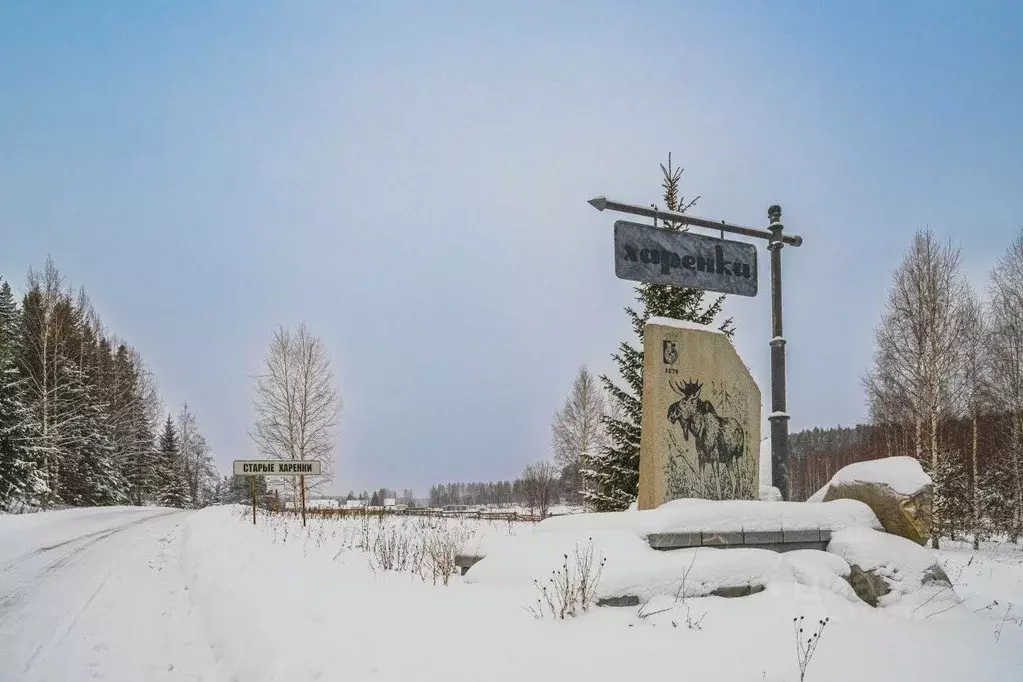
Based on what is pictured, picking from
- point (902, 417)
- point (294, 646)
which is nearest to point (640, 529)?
point (294, 646)

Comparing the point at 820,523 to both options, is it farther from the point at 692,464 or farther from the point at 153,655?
the point at 153,655

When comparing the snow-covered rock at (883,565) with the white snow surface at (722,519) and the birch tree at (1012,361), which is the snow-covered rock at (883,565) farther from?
the birch tree at (1012,361)

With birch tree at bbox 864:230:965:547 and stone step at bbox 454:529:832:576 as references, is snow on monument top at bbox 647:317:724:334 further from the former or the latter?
birch tree at bbox 864:230:965:547

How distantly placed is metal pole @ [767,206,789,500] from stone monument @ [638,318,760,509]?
36 cm

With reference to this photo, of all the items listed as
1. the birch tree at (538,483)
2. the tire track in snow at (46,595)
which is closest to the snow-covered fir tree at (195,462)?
the birch tree at (538,483)

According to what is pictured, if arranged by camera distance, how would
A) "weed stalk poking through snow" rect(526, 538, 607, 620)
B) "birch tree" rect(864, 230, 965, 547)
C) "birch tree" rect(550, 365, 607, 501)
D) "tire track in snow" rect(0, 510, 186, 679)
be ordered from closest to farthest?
"weed stalk poking through snow" rect(526, 538, 607, 620) < "tire track in snow" rect(0, 510, 186, 679) < "birch tree" rect(864, 230, 965, 547) < "birch tree" rect(550, 365, 607, 501)

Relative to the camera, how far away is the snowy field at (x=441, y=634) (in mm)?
3666

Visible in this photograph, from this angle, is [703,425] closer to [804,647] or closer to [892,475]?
[892,475]

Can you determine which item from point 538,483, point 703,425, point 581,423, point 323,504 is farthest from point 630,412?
point 538,483

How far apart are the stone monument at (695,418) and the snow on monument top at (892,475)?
1.42m

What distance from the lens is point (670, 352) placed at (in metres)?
7.12

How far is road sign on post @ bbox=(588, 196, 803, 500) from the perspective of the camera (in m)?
6.77

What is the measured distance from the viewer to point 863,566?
18.4 ft

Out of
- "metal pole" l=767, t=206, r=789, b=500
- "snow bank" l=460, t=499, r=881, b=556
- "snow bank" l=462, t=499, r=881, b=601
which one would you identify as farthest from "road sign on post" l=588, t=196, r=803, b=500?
"snow bank" l=462, t=499, r=881, b=601
